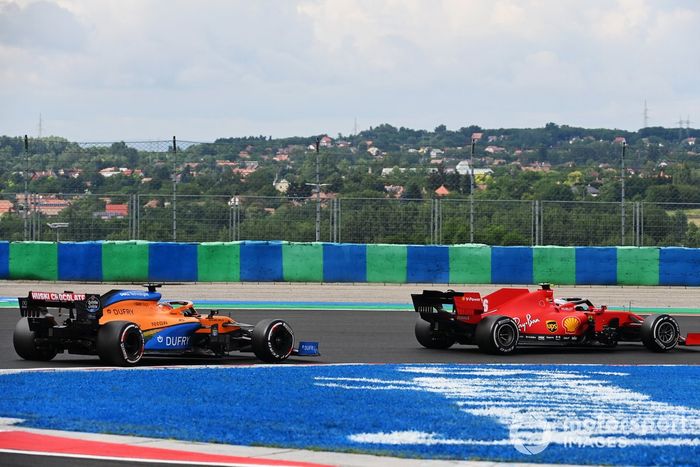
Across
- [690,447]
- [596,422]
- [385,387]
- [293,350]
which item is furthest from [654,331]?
[690,447]

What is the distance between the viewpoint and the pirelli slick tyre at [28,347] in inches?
597

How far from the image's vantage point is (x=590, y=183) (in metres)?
30.1

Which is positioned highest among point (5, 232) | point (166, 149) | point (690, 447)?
point (166, 149)

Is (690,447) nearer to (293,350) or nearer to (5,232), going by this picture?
(293,350)

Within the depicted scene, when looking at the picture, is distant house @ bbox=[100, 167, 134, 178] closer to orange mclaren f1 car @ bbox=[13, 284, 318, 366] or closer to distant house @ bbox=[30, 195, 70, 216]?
distant house @ bbox=[30, 195, 70, 216]

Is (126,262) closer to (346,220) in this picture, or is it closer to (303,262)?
(303,262)

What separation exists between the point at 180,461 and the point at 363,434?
1.68 metres

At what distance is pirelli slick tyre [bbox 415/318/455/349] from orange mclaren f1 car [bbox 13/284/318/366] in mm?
2456

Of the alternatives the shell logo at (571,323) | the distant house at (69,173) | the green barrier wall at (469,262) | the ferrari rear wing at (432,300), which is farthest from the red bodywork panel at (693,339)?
the distant house at (69,173)

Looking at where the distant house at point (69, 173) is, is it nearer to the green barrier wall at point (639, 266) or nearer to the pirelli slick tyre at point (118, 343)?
the green barrier wall at point (639, 266)

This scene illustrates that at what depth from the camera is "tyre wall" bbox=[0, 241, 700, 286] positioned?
2862 centimetres

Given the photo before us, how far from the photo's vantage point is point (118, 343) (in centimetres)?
1448

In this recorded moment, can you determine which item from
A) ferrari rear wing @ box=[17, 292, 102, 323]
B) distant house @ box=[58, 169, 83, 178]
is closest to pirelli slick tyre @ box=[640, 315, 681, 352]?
ferrari rear wing @ box=[17, 292, 102, 323]

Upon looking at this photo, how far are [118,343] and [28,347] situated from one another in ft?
4.49
